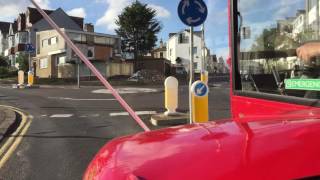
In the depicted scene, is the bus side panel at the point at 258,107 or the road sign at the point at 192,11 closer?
the bus side panel at the point at 258,107

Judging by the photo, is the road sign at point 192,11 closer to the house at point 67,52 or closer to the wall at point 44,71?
the house at point 67,52

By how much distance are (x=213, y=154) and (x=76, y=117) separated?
14122 mm

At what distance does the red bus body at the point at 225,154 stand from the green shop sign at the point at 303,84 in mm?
520

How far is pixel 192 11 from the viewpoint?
37.1 ft

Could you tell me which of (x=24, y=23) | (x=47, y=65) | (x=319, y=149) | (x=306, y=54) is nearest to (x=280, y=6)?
(x=306, y=54)

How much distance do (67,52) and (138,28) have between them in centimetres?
1922

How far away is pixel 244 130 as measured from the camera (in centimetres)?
263

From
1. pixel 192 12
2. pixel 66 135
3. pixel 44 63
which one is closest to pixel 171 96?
pixel 66 135

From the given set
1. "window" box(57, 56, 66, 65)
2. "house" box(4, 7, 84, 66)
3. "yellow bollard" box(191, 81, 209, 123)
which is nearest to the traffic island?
"yellow bollard" box(191, 81, 209, 123)

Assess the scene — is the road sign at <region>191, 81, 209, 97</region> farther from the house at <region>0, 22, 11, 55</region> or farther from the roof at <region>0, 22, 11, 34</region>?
the roof at <region>0, 22, 11, 34</region>

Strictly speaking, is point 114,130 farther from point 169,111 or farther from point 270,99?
point 270,99

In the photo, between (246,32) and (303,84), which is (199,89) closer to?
(246,32)

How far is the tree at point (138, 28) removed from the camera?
7762 cm

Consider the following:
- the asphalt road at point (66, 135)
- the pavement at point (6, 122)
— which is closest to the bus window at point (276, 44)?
the asphalt road at point (66, 135)
